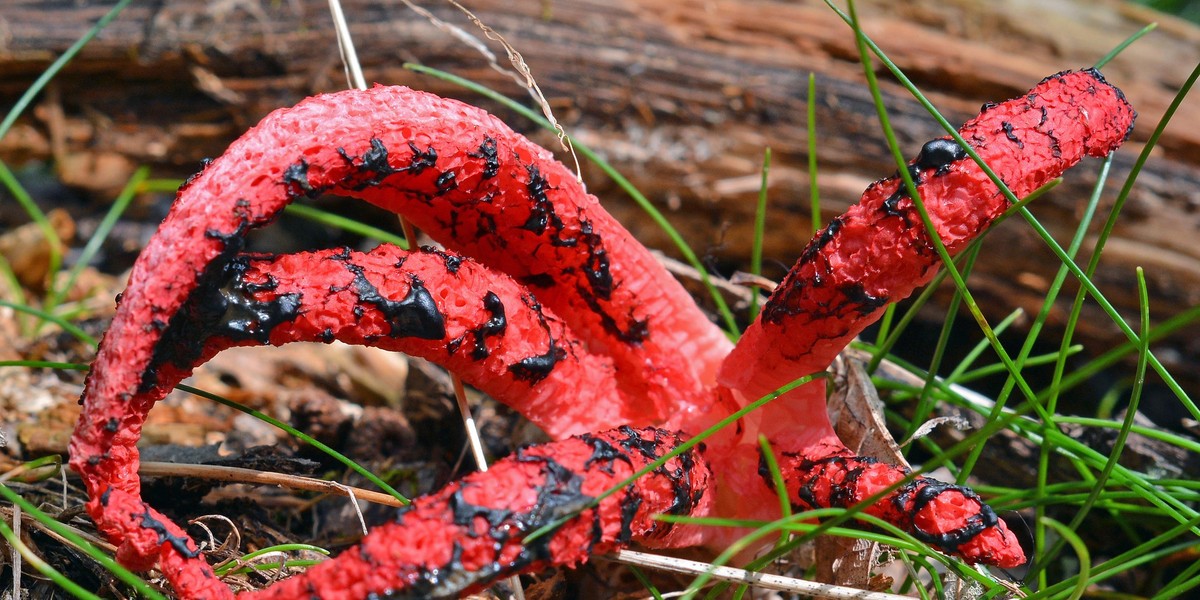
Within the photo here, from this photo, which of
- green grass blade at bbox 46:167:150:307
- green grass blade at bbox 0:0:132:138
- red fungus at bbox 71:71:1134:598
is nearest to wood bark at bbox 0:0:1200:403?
green grass blade at bbox 46:167:150:307

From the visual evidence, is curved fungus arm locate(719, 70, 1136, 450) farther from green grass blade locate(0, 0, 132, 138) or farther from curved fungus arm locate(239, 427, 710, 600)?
green grass blade locate(0, 0, 132, 138)

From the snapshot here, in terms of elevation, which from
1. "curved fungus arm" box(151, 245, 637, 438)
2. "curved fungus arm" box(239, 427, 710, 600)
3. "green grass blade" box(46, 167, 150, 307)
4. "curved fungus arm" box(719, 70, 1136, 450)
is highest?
"curved fungus arm" box(719, 70, 1136, 450)

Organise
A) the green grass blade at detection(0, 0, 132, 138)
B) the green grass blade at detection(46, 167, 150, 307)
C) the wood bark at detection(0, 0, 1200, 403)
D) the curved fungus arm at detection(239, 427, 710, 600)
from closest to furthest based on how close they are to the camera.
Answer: the curved fungus arm at detection(239, 427, 710, 600), the green grass blade at detection(0, 0, 132, 138), the green grass blade at detection(46, 167, 150, 307), the wood bark at detection(0, 0, 1200, 403)

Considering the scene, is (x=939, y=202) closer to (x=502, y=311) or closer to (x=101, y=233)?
(x=502, y=311)

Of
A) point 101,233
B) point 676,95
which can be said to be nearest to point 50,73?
point 101,233

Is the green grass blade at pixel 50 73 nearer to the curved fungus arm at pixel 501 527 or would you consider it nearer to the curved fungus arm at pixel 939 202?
the curved fungus arm at pixel 501 527

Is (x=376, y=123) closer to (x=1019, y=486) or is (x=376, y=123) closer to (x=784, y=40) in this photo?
(x=1019, y=486)
